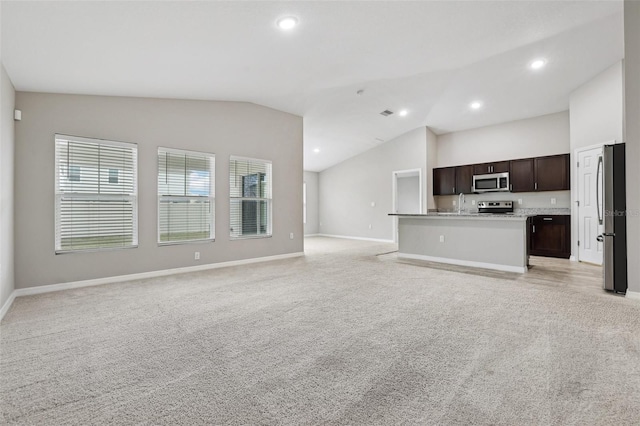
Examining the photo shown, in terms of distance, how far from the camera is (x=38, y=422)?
1.47 m

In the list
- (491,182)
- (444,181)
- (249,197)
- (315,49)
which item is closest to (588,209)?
(491,182)

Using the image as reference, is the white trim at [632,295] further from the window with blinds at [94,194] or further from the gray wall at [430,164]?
the window with blinds at [94,194]

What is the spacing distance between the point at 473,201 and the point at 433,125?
2153 millimetres

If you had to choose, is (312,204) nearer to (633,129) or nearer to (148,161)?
(148,161)

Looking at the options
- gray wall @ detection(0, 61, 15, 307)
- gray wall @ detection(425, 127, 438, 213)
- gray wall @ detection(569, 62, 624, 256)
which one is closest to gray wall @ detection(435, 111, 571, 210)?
gray wall @ detection(425, 127, 438, 213)

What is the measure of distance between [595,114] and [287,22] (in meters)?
5.46

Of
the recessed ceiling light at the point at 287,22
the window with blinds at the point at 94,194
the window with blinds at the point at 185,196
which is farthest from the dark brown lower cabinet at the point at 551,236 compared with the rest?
the window with blinds at the point at 94,194

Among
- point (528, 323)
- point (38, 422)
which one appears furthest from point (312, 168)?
point (38, 422)

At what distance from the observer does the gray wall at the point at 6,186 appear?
3.07m

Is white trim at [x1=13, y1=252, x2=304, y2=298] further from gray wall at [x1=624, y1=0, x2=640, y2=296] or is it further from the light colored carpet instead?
gray wall at [x1=624, y1=0, x2=640, y2=296]

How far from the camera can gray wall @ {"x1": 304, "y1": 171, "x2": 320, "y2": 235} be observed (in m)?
10.7

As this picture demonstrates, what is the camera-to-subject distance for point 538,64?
478cm

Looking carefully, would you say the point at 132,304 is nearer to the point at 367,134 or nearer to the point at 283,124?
the point at 283,124

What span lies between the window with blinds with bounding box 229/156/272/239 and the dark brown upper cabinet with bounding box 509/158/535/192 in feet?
17.5
